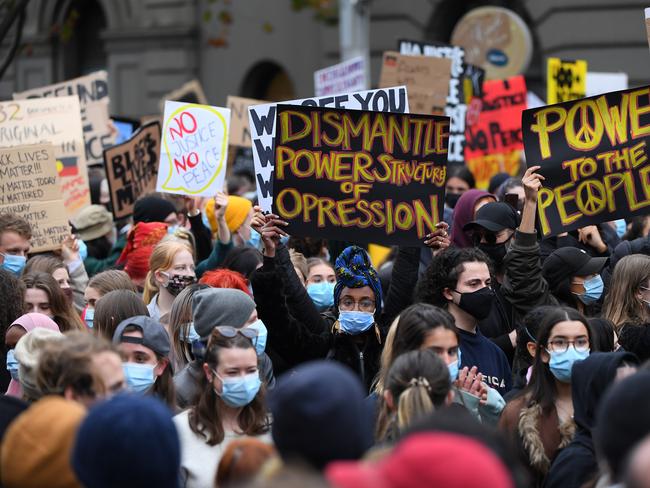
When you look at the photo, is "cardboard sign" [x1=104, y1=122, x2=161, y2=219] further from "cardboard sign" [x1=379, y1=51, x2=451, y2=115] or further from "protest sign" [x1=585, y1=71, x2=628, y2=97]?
"protest sign" [x1=585, y1=71, x2=628, y2=97]

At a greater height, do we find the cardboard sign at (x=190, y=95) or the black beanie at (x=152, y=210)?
the cardboard sign at (x=190, y=95)

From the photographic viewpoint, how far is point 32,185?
9.01 m

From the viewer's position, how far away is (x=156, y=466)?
342cm

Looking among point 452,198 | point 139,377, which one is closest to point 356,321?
point 139,377

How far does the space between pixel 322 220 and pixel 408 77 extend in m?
5.02

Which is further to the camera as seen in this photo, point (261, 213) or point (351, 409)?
point (261, 213)

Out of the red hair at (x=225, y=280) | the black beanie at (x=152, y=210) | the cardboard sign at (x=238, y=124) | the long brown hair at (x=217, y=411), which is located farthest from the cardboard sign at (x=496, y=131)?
the long brown hair at (x=217, y=411)

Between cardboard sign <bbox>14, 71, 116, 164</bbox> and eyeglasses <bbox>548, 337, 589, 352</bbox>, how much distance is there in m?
7.18

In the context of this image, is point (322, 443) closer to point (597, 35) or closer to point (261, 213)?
point (261, 213)

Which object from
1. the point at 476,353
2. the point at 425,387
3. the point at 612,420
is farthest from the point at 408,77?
the point at 612,420

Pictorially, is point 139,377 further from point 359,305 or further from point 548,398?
point 548,398

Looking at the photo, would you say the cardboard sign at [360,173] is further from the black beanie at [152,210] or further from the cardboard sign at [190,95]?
the cardboard sign at [190,95]

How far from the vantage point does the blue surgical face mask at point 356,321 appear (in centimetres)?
625

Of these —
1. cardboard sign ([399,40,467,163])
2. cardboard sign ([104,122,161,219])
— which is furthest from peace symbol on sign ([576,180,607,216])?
cardboard sign ([399,40,467,163])
